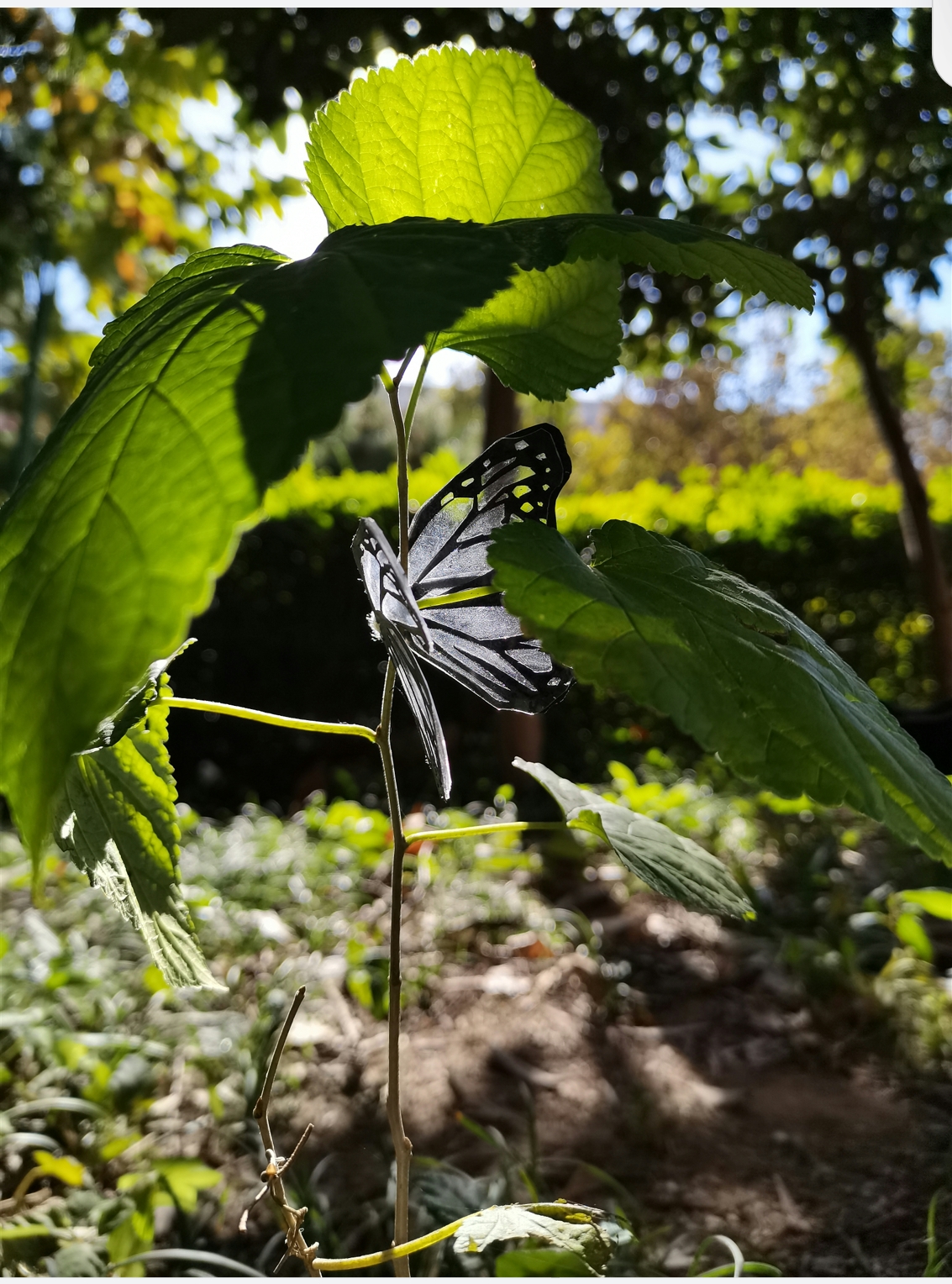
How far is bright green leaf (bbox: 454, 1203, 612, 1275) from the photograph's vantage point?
1.99 ft

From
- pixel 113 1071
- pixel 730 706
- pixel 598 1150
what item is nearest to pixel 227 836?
pixel 113 1071

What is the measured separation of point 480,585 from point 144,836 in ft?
1.09

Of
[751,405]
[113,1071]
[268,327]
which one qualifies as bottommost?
[113,1071]

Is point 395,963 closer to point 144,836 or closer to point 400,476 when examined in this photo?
point 144,836

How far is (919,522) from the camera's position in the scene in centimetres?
366

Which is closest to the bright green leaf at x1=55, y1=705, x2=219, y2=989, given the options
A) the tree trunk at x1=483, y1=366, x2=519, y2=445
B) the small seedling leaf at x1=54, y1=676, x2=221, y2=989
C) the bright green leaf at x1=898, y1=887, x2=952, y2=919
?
the small seedling leaf at x1=54, y1=676, x2=221, y2=989

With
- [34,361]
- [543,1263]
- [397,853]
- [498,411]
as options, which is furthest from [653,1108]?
[34,361]

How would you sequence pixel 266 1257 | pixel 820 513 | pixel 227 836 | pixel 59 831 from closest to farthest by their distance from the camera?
pixel 59 831, pixel 266 1257, pixel 227 836, pixel 820 513

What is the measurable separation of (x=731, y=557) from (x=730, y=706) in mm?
4456

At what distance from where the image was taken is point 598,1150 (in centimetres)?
168

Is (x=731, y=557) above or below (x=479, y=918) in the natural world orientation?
above

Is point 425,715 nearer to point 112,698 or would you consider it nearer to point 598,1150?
point 112,698

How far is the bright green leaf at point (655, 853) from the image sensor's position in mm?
590

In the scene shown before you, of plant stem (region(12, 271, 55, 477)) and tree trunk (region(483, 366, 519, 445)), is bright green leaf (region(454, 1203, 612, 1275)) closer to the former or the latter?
tree trunk (region(483, 366, 519, 445))
